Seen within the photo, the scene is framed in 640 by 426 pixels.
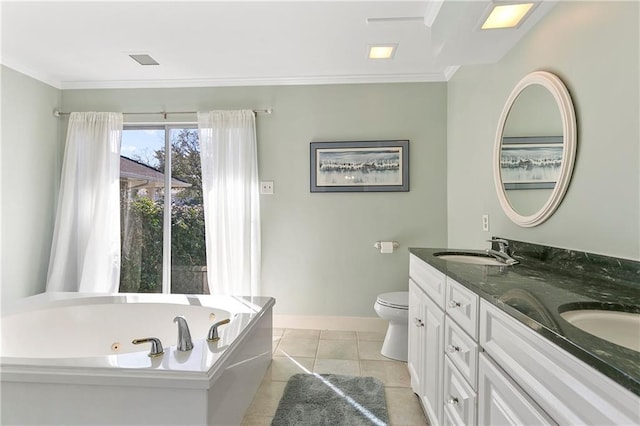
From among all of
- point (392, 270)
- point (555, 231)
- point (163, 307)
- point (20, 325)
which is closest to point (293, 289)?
point (392, 270)

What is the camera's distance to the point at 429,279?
1.54m

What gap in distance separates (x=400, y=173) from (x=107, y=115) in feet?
9.17

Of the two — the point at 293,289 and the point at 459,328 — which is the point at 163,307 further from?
the point at 459,328

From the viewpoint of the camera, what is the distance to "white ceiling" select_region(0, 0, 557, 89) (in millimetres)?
1823

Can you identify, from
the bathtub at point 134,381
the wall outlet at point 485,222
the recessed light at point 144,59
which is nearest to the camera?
the bathtub at point 134,381

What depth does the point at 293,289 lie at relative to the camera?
9.52 ft

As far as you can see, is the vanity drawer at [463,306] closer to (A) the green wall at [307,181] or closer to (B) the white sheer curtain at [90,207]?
(A) the green wall at [307,181]

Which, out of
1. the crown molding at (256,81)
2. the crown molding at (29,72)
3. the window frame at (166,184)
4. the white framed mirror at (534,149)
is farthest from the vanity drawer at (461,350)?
the crown molding at (29,72)

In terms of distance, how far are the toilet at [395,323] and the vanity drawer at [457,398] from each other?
906 mm

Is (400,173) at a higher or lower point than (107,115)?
lower

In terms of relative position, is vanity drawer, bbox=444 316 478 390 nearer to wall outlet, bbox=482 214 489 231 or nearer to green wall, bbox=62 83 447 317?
wall outlet, bbox=482 214 489 231

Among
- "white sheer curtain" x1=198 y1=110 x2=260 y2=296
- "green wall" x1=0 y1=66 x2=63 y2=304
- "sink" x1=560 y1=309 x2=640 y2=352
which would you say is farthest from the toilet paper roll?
"green wall" x1=0 y1=66 x2=63 y2=304

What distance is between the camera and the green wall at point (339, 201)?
2.81 metres

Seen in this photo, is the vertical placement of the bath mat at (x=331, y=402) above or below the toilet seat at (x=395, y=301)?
below
